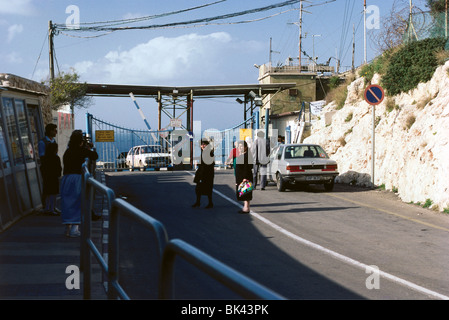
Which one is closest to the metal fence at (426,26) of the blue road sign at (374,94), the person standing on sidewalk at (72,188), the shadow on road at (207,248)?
the blue road sign at (374,94)

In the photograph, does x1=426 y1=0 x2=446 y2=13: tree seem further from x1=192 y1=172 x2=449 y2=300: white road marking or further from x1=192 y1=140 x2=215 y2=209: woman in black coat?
x1=192 y1=172 x2=449 y2=300: white road marking

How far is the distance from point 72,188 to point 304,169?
384 inches

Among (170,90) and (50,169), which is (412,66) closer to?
(50,169)

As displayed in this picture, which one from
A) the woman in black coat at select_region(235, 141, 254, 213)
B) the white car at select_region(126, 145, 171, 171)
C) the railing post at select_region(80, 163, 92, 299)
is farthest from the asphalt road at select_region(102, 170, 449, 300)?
the white car at select_region(126, 145, 171, 171)

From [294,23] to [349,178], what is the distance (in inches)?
1727

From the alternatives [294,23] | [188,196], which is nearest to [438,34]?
[188,196]

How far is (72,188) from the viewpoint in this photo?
29.5 feet

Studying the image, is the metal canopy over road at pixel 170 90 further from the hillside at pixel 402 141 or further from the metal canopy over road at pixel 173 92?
the hillside at pixel 402 141

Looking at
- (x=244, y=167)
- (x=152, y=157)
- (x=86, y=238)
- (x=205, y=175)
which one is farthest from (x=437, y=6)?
(x=86, y=238)

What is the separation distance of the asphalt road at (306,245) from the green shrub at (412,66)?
5631 mm

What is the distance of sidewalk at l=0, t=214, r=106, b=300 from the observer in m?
5.66
